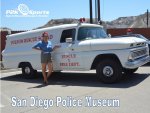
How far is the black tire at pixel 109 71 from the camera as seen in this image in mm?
10242

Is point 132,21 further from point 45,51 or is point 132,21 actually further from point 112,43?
point 112,43

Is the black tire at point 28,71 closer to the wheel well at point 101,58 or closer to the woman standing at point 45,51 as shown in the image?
the woman standing at point 45,51

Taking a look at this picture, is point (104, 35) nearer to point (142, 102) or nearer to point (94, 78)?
point (94, 78)

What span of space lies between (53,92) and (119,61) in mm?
2222

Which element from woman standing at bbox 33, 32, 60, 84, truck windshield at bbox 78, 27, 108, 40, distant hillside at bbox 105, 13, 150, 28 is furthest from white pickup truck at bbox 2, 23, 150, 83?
distant hillside at bbox 105, 13, 150, 28

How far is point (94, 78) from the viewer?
1180 cm

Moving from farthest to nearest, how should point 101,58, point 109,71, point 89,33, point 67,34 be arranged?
point 67,34, point 89,33, point 101,58, point 109,71

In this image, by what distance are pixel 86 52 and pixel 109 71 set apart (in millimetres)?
970

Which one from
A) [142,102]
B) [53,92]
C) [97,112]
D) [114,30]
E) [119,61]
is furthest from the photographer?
[114,30]

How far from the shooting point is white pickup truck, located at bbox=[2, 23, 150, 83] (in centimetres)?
1016

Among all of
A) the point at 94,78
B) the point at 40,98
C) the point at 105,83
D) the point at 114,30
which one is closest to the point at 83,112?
the point at 40,98

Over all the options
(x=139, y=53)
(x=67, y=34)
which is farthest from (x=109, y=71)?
(x=67, y=34)

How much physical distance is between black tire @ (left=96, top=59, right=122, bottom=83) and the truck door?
765mm

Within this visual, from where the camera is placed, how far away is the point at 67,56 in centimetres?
1127
